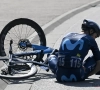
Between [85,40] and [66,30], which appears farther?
[66,30]

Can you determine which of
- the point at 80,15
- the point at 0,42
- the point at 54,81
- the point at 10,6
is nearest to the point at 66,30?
the point at 80,15

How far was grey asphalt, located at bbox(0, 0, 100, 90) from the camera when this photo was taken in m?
7.31

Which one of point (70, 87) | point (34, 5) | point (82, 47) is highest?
point (34, 5)

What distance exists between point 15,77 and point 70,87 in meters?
0.94

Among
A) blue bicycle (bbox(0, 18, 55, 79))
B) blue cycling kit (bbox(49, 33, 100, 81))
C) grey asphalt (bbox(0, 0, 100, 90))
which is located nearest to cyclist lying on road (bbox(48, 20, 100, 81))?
blue cycling kit (bbox(49, 33, 100, 81))

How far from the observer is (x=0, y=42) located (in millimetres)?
8727

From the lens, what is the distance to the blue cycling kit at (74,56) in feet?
23.6

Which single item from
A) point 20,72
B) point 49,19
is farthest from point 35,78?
point 49,19

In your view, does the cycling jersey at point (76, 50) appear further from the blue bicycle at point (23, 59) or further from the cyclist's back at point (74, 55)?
the blue bicycle at point (23, 59)

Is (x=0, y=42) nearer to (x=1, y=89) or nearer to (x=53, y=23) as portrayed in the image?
(x=1, y=89)

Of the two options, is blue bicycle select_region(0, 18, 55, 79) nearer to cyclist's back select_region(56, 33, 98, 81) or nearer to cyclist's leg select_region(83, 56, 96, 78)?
cyclist's back select_region(56, 33, 98, 81)

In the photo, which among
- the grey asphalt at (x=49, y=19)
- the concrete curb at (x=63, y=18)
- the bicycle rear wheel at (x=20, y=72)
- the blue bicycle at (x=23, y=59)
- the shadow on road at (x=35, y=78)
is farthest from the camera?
the concrete curb at (x=63, y=18)

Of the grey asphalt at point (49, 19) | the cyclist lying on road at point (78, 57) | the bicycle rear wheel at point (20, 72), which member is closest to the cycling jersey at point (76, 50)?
the cyclist lying on road at point (78, 57)

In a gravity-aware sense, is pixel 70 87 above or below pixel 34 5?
below
